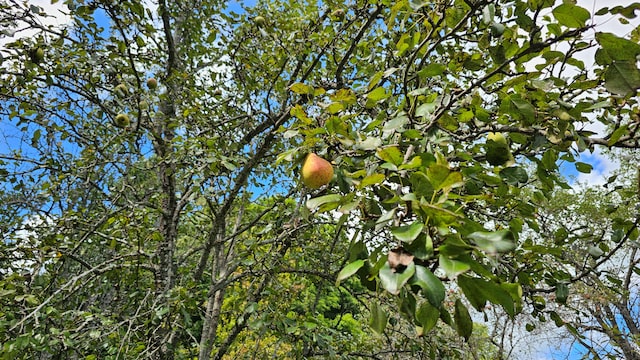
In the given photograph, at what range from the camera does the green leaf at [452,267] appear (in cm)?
51

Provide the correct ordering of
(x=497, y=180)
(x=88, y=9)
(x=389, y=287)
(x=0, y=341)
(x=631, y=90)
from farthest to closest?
(x=88, y=9) → (x=0, y=341) → (x=497, y=180) → (x=631, y=90) → (x=389, y=287)

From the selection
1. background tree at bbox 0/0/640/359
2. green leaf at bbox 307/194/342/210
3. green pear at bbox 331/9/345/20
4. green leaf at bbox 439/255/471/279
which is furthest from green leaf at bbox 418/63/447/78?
green pear at bbox 331/9/345/20

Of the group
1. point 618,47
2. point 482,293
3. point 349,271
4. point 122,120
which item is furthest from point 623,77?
point 122,120

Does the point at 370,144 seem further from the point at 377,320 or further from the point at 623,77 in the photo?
the point at 623,77

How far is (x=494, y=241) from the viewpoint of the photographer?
56 centimetres

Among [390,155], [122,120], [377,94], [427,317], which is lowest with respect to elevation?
[427,317]

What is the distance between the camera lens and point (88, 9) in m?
2.14

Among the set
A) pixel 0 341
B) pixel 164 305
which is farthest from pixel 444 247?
pixel 0 341

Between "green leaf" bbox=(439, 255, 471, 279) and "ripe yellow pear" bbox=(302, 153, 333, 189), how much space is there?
0.48 m

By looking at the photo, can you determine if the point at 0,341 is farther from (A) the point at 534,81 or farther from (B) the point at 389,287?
(A) the point at 534,81

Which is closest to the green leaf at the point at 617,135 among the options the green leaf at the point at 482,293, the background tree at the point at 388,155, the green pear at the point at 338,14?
the background tree at the point at 388,155

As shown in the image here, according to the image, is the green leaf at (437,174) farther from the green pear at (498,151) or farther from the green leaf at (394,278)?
the green pear at (498,151)

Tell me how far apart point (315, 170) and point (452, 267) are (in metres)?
0.50

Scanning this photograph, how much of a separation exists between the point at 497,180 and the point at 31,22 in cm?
260
